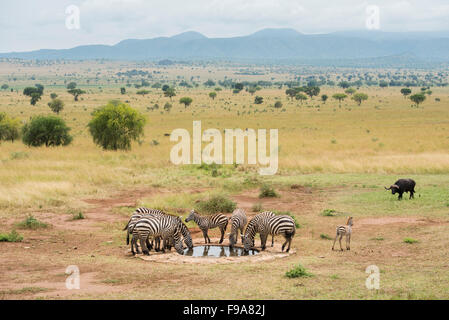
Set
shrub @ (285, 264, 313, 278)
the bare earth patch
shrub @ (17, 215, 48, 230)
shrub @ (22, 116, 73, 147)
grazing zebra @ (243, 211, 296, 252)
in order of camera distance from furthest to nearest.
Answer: shrub @ (22, 116, 73, 147), shrub @ (17, 215, 48, 230), grazing zebra @ (243, 211, 296, 252), the bare earth patch, shrub @ (285, 264, 313, 278)

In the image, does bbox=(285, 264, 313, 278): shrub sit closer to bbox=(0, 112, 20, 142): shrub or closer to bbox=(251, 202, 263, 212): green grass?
bbox=(251, 202, 263, 212): green grass

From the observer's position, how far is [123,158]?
129 feet

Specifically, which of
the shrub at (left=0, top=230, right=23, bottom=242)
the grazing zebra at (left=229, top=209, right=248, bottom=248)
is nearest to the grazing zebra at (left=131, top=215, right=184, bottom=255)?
the grazing zebra at (left=229, top=209, right=248, bottom=248)

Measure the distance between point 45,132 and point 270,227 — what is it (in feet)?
110

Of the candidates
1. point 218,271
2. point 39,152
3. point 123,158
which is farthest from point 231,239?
point 39,152

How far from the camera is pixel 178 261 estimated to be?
15.5 meters

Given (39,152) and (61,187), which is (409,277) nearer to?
(61,187)

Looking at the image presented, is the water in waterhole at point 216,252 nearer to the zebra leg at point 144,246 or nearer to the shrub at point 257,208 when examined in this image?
the zebra leg at point 144,246

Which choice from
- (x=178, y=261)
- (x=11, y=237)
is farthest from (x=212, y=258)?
(x=11, y=237)

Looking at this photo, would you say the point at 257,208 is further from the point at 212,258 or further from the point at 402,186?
the point at 212,258

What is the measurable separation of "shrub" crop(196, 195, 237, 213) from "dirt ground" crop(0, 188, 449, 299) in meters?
2.80

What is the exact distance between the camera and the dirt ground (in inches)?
468

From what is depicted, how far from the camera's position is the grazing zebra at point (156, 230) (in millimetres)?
16094

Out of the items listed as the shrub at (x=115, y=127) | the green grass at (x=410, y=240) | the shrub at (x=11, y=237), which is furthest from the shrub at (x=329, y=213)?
the shrub at (x=115, y=127)
